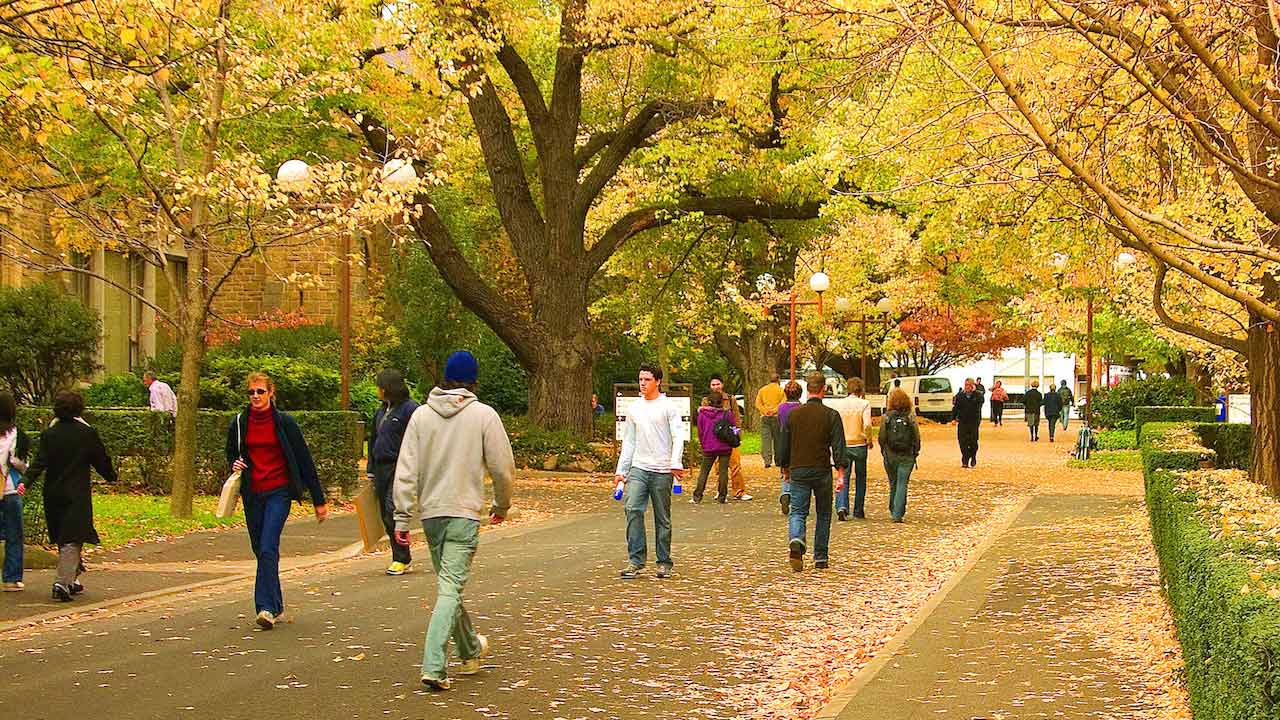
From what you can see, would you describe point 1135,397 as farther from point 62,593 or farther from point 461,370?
point 461,370

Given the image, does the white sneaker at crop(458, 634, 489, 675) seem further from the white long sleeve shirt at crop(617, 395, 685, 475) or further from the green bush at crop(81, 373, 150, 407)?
the green bush at crop(81, 373, 150, 407)

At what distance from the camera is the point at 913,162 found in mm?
18812

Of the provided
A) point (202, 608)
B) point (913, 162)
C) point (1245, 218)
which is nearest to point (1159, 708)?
point (202, 608)

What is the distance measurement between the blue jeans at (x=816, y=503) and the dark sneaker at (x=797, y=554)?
1.8 inches

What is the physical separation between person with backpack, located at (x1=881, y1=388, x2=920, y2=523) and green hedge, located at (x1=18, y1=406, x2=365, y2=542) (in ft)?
22.9

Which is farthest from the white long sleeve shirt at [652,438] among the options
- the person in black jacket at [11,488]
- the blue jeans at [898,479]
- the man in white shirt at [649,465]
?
the blue jeans at [898,479]

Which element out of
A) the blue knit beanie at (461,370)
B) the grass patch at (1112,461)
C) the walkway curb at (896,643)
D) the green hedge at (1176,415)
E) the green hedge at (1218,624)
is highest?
the blue knit beanie at (461,370)

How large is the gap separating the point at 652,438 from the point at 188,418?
693 centimetres

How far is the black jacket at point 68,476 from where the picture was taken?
1163 centimetres

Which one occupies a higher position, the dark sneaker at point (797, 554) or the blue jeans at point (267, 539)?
the blue jeans at point (267, 539)

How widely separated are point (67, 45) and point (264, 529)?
11.1 feet

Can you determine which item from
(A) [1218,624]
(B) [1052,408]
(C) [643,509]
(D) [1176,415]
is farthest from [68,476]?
(B) [1052,408]

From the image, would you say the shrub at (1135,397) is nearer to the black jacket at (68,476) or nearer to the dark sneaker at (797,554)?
the dark sneaker at (797,554)

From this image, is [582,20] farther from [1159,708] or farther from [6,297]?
[1159,708]
